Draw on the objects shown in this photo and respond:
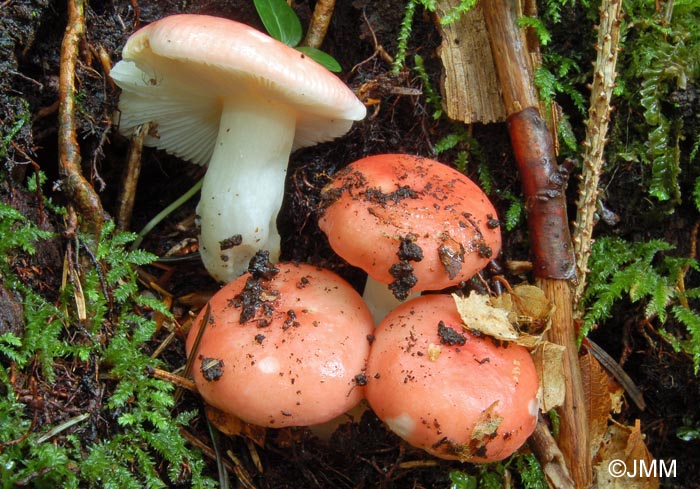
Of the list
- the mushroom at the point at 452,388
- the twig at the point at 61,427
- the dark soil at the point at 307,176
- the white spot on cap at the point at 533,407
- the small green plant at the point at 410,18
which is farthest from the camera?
the small green plant at the point at 410,18

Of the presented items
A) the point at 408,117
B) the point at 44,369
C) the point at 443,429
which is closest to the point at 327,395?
the point at 443,429

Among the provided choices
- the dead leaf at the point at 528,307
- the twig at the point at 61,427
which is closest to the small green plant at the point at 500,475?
the dead leaf at the point at 528,307

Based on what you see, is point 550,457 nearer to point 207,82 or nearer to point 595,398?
point 595,398

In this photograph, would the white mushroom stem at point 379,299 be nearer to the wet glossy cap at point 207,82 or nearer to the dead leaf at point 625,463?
the wet glossy cap at point 207,82

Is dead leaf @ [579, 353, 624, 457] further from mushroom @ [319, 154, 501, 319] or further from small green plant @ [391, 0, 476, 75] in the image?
small green plant @ [391, 0, 476, 75]

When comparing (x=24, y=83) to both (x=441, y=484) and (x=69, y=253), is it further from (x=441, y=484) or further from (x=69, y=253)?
(x=441, y=484)

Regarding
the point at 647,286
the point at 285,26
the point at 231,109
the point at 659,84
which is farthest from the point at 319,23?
the point at 647,286
